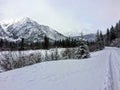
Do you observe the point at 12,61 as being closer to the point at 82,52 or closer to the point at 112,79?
the point at 82,52

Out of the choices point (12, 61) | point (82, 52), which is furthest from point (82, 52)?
point (12, 61)

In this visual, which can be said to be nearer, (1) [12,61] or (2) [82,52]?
(1) [12,61]

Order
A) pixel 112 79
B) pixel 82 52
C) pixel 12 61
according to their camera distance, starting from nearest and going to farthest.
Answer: pixel 112 79
pixel 12 61
pixel 82 52

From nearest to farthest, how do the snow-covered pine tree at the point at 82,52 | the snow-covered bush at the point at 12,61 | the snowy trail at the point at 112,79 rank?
the snowy trail at the point at 112,79 < the snow-covered bush at the point at 12,61 < the snow-covered pine tree at the point at 82,52

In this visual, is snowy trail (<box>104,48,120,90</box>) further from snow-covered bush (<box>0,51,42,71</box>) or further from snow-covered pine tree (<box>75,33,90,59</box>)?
snow-covered pine tree (<box>75,33,90,59</box>)

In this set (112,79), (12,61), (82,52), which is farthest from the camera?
(82,52)

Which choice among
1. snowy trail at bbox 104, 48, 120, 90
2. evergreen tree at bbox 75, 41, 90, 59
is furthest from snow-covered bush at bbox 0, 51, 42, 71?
snowy trail at bbox 104, 48, 120, 90

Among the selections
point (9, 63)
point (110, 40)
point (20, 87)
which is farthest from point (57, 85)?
point (110, 40)

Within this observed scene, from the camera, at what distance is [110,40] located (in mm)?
120688

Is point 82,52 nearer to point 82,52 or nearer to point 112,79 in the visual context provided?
point 82,52

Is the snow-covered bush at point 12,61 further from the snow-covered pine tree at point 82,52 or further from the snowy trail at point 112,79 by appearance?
the snowy trail at point 112,79

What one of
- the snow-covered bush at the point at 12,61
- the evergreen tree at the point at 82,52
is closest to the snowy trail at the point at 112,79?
the snow-covered bush at the point at 12,61

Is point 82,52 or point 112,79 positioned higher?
point 82,52

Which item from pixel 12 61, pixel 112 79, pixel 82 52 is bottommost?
pixel 112 79
